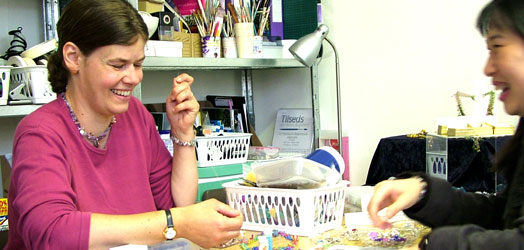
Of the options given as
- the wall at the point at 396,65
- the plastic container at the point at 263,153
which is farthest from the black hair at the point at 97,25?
the wall at the point at 396,65

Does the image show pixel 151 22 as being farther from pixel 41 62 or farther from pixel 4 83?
pixel 4 83

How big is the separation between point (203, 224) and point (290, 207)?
28 cm

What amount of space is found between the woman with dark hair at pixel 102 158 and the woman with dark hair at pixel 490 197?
0.36 m

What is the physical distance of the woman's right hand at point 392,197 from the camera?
1.09 metres

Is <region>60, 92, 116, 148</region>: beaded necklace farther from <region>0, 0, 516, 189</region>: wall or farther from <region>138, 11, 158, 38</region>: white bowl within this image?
<region>0, 0, 516, 189</region>: wall

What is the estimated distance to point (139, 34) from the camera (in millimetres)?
1438

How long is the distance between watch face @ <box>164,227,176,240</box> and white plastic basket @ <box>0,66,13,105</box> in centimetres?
81

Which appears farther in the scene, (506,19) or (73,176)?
(73,176)

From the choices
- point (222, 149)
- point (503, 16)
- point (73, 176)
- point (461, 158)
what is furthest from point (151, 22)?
point (503, 16)

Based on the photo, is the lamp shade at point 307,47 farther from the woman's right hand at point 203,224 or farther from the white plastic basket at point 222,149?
the woman's right hand at point 203,224

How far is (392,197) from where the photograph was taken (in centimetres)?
116

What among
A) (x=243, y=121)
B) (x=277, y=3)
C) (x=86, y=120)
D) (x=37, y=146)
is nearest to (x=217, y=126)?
(x=243, y=121)

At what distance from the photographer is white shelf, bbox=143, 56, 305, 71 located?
2111 millimetres

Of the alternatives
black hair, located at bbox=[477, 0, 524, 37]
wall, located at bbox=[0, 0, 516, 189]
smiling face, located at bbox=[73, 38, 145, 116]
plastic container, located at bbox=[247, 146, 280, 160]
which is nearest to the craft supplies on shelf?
wall, located at bbox=[0, 0, 516, 189]
